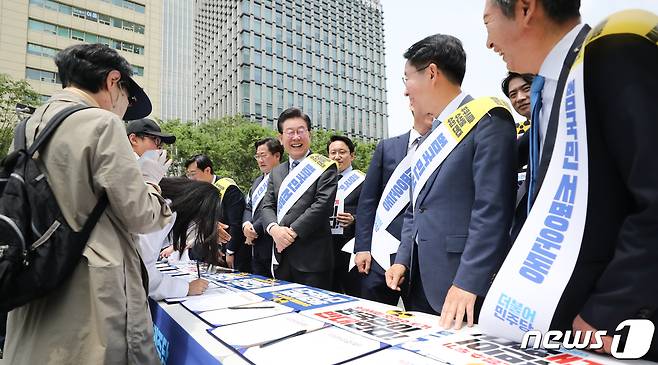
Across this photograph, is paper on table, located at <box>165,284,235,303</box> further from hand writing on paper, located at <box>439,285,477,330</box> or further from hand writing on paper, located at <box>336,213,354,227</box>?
hand writing on paper, located at <box>336,213,354,227</box>

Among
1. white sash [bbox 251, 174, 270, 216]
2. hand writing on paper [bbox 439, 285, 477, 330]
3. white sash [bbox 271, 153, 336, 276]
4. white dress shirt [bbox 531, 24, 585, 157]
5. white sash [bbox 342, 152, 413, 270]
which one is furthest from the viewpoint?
white sash [bbox 251, 174, 270, 216]

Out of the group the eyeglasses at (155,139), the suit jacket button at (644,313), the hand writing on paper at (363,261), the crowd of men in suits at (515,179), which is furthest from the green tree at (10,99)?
the suit jacket button at (644,313)

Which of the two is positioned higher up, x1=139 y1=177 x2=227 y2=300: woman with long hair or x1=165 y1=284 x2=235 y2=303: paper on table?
x1=139 y1=177 x2=227 y2=300: woman with long hair

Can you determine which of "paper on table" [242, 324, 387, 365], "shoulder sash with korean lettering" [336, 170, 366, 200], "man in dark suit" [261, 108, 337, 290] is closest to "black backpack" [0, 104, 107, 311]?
"paper on table" [242, 324, 387, 365]

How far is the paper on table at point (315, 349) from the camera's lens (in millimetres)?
1001

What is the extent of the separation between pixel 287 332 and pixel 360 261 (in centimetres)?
131

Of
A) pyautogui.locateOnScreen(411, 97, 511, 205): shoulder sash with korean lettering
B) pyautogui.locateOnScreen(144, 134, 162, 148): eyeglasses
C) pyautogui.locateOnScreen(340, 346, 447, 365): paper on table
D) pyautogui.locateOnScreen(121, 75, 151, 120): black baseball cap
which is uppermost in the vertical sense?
pyautogui.locateOnScreen(144, 134, 162, 148): eyeglasses

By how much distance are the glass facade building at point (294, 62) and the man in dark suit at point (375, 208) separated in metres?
37.6

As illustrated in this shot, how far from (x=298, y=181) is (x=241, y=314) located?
72.2 inches

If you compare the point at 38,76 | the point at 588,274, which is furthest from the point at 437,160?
the point at 38,76

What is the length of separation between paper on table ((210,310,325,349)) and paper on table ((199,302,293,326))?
0.06 metres

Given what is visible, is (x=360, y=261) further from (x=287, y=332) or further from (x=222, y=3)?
(x=222, y=3)

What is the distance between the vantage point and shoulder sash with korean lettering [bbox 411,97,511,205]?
159cm

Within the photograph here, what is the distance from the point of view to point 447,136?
5.49ft
